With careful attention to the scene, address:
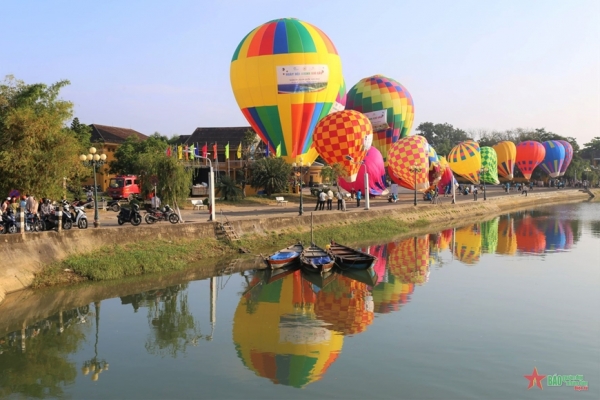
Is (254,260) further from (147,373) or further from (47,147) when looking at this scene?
(147,373)

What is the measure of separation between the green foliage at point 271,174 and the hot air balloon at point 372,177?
3893 mm

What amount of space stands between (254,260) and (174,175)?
199 inches

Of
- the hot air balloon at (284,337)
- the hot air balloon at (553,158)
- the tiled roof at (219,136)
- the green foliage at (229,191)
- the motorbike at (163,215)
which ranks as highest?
the tiled roof at (219,136)

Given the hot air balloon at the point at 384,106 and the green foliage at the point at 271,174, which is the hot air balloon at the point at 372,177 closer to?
the green foliage at the point at 271,174

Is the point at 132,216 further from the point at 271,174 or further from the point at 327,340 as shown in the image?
the point at 271,174

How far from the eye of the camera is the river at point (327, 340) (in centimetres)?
1180

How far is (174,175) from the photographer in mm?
26234

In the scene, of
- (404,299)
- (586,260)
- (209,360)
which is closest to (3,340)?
(209,360)

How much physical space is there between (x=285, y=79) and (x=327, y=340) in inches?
1035

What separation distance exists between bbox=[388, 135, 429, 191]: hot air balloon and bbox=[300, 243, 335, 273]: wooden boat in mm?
22534

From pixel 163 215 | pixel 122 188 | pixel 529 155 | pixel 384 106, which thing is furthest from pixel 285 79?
pixel 529 155

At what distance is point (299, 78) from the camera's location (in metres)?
38.8

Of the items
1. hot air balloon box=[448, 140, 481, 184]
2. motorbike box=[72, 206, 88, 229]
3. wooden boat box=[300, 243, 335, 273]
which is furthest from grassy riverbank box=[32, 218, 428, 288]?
hot air balloon box=[448, 140, 481, 184]

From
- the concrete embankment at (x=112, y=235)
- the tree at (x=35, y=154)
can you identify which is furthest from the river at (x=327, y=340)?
the tree at (x=35, y=154)
